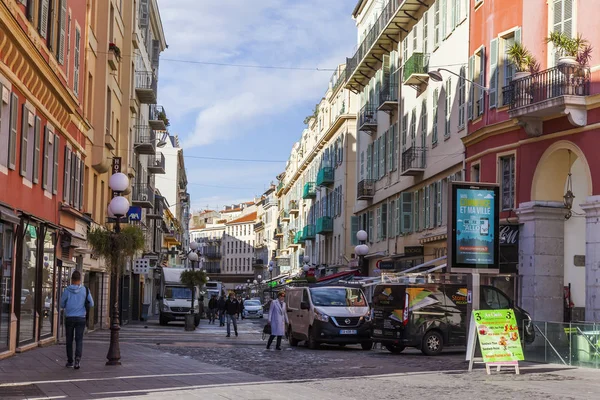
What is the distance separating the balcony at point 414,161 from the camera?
40.2m

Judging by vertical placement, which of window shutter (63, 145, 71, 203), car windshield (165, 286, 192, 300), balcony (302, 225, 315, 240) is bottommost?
car windshield (165, 286, 192, 300)

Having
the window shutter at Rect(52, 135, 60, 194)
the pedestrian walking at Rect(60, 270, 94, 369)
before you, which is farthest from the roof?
the pedestrian walking at Rect(60, 270, 94, 369)

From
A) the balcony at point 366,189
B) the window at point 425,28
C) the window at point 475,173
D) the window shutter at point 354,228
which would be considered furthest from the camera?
the window shutter at point 354,228

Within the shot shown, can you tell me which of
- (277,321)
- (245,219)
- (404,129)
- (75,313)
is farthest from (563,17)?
(245,219)

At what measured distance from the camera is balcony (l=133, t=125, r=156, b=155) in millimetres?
55531

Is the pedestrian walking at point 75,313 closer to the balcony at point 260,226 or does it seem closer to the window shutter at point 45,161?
the window shutter at point 45,161

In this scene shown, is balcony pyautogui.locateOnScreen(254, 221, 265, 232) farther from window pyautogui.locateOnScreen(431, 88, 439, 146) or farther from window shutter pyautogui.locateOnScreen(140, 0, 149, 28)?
window pyautogui.locateOnScreen(431, 88, 439, 146)

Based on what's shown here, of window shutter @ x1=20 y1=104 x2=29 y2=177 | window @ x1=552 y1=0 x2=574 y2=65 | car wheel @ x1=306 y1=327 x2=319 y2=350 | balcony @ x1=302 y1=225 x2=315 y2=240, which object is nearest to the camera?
window shutter @ x1=20 y1=104 x2=29 y2=177

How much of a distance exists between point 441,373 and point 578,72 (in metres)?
9.64

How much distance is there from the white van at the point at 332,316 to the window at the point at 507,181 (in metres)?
5.22

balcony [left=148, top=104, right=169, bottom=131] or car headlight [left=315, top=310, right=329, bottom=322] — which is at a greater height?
balcony [left=148, top=104, right=169, bottom=131]

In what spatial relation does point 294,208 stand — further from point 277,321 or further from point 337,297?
point 277,321

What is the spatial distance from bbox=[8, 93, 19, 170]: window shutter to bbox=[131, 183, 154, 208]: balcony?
33.0m

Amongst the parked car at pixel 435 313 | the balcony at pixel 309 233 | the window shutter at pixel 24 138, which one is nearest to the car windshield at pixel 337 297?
the parked car at pixel 435 313
